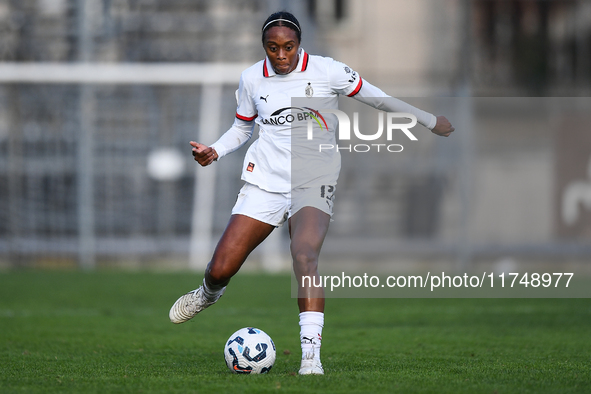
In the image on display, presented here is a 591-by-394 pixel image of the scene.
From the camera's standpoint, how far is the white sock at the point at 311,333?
4.72 metres

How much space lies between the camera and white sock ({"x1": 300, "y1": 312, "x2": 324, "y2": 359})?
4719 mm

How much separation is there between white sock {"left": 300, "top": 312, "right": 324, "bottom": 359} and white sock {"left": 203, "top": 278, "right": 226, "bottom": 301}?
0.93 m

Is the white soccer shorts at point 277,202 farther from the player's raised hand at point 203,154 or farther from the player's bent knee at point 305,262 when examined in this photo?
the player's bent knee at point 305,262

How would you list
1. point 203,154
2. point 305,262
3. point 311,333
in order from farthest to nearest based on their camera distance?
point 203,154 → point 305,262 → point 311,333

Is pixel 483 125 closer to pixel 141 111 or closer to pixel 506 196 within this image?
pixel 506 196

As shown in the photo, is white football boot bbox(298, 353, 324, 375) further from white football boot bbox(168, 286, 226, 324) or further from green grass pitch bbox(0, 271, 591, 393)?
white football boot bbox(168, 286, 226, 324)

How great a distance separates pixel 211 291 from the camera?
5551mm

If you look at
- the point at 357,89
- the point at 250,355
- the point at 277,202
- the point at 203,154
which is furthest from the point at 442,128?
the point at 250,355

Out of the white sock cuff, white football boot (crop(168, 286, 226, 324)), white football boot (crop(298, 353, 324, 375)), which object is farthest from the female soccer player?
white football boot (crop(298, 353, 324, 375))

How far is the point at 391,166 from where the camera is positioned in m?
15.0

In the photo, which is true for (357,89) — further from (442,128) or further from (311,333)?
(311,333)

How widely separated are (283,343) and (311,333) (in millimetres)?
1965

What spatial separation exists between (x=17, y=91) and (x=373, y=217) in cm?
674

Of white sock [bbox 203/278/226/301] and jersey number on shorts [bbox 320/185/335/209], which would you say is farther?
white sock [bbox 203/278/226/301]
